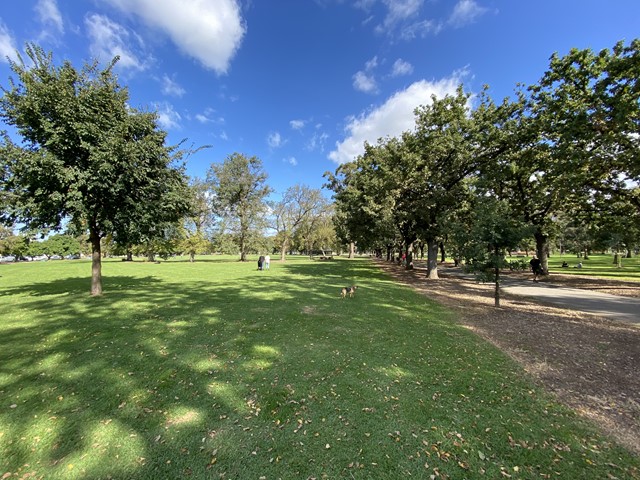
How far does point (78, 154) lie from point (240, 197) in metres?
36.8

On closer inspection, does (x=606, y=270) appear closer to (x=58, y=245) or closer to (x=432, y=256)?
(x=432, y=256)

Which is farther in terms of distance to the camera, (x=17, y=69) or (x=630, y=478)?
(x=17, y=69)

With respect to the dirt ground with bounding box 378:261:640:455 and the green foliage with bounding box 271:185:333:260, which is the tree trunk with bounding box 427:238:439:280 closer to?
the dirt ground with bounding box 378:261:640:455

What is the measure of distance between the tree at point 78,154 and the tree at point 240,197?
3500 cm

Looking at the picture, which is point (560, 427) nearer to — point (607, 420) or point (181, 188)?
point (607, 420)

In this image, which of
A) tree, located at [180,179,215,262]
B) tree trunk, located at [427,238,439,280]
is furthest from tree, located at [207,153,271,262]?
tree trunk, located at [427,238,439,280]

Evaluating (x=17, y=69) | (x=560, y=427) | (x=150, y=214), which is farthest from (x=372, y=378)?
(x=17, y=69)

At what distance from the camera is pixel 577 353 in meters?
5.94

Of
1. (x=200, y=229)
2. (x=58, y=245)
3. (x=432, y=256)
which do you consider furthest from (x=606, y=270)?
(x=58, y=245)

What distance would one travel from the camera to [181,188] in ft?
43.8

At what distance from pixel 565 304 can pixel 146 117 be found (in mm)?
19073

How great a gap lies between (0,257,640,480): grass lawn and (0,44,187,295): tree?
5.44 metres

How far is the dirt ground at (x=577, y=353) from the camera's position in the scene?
393 cm

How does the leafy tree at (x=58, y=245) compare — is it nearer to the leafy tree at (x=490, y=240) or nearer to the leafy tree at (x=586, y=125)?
the leafy tree at (x=490, y=240)
